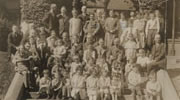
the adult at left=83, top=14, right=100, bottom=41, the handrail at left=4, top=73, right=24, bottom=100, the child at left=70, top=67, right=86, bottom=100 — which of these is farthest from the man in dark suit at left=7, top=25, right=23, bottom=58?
the child at left=70, top=67, right=86, bottom=100

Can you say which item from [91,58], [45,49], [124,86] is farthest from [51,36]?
[124,86]

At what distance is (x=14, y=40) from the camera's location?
14227mm

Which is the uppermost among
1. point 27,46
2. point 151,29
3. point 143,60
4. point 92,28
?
point 92,28

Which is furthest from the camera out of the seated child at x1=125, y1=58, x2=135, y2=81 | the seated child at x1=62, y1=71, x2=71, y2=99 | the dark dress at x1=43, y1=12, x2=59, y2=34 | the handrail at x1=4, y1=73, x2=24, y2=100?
the dark dress at x1=43, y1=12, x2=59, y2=34

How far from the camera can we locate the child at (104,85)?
41.5ft

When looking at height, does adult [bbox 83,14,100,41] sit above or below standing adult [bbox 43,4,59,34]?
below

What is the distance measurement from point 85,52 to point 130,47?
1.23 meters

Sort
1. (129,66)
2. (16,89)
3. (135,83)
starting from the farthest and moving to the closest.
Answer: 1. (129,66)
2. (16,89)
3. (135,83)

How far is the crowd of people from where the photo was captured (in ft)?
42.1

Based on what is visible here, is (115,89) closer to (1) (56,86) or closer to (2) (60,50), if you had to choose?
(1) (56,86)

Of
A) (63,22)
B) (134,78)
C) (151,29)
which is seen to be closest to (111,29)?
(151,29)

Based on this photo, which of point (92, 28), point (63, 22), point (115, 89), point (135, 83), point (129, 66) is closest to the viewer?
point (115, 89)

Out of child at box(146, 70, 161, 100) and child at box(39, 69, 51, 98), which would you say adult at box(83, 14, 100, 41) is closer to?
child at box(39, 69, 51, 98)

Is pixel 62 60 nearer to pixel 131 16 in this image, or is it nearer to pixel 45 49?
pixel 45 49
